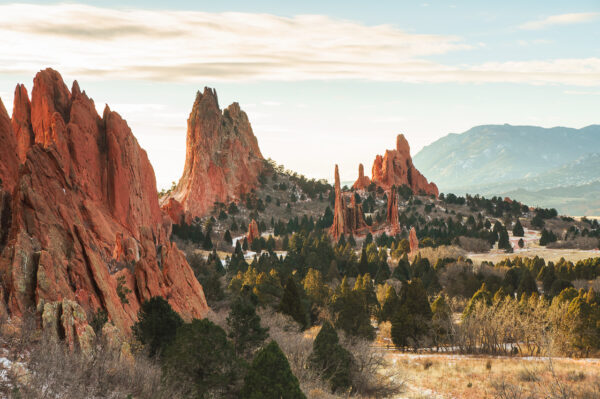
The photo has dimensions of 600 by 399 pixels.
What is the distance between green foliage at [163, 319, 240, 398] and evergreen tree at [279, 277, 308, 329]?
28004 mm

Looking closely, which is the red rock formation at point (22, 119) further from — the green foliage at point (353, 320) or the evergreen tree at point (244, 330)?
the evergreen tree at point (244, 330)

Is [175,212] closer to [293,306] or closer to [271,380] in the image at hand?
[293,306]

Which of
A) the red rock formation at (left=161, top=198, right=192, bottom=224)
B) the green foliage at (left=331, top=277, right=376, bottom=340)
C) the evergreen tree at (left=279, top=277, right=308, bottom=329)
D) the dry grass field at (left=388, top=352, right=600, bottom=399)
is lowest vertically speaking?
the dry grass field at (left=388, top=352, right=600, bottom=399)

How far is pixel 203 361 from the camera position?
2505 centimetres

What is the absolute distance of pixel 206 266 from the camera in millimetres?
90125

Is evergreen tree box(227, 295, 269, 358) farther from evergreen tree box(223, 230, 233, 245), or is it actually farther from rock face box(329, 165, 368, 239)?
rock face box(329, 165, 368, 239)

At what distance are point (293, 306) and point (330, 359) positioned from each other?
20353 mm

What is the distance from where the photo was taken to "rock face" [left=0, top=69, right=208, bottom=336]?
99.0ft

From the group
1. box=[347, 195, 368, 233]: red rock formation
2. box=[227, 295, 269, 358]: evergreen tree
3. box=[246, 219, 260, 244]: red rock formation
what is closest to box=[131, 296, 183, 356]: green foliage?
box=[227, 295, 269, 358]: evergreen tree

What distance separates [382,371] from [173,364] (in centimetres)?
2620

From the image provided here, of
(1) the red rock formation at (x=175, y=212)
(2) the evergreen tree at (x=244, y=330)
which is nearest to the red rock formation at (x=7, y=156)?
(2) the evergreen tree at (x=244, y=330)

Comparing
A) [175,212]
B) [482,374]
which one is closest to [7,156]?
[482,374]

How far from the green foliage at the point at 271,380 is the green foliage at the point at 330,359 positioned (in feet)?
35.7

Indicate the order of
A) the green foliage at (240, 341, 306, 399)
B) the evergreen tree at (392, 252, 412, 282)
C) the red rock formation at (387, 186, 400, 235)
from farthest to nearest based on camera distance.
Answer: the red rock formation at (387, 186, 400, 235)
the evergreen tree at (392, 252, 412, 282)
the green foliage at (240, 341, 306, 399)
